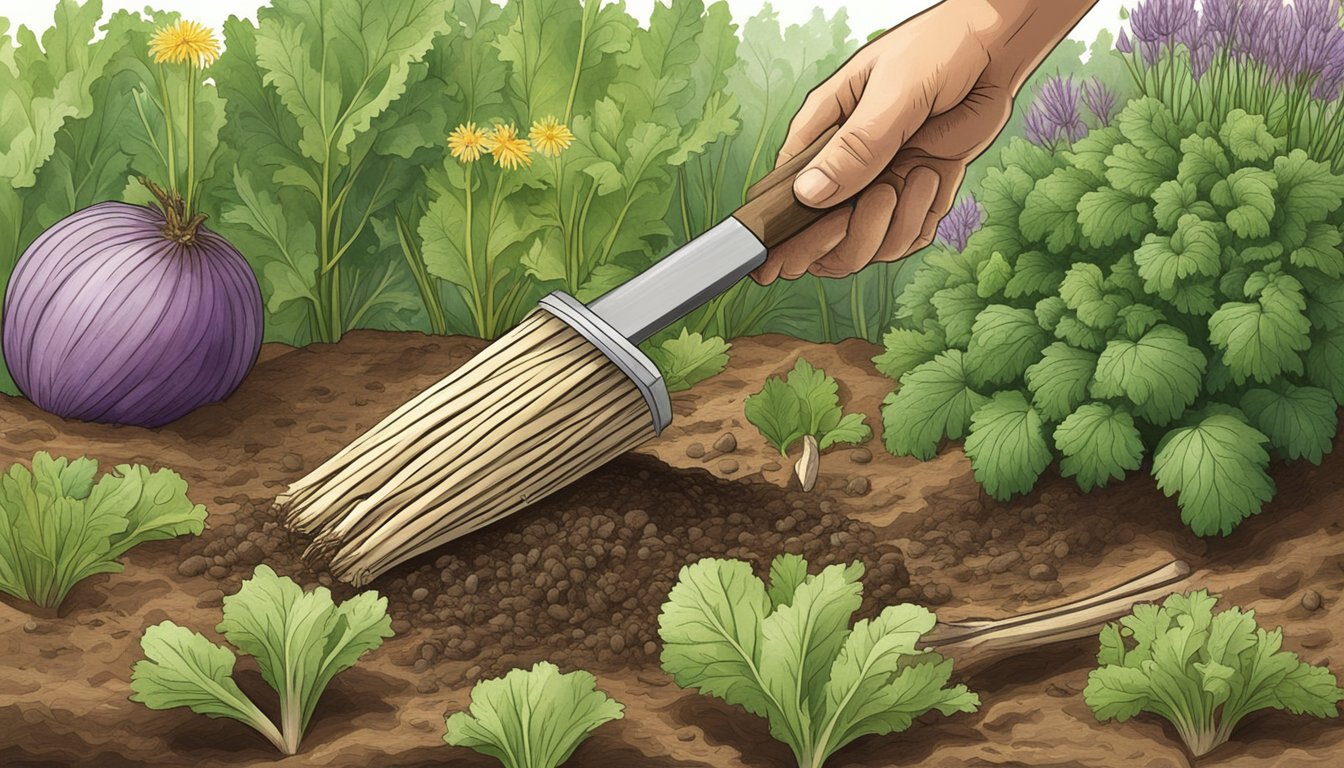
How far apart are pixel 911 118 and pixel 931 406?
658 millimetres

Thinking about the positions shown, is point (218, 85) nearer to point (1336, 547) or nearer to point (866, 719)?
point (866, 719)

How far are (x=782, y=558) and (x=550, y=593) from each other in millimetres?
503

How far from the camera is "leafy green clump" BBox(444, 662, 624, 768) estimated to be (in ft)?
8.29

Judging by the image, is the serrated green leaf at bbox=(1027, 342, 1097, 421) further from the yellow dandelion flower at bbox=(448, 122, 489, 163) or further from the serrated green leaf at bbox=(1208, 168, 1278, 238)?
the yellow dandelion flower at bbox=(448, 122, 489, 163)

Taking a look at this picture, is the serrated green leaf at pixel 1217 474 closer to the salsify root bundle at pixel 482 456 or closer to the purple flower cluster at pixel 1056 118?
the purple flower cluster at pixel 1056 118

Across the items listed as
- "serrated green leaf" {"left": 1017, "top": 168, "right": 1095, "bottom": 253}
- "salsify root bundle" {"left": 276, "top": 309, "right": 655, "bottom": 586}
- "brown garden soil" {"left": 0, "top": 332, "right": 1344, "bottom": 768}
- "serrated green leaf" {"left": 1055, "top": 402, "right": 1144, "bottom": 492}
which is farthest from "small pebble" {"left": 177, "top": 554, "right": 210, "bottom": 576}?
"serrated green leaf" {"left": 1017, "top": 168, "right": 1095, "bottom": 253}

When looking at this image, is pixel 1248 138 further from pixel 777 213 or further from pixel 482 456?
pixel 482 456

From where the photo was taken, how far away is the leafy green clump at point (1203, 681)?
261 cm

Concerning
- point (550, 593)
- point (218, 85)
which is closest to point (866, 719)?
point (550, 593)

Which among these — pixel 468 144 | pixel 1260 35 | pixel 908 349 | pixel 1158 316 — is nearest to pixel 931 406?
pixel 908 349

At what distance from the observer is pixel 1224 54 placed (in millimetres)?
3604

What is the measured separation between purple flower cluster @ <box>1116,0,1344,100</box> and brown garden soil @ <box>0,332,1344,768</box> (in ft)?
2.95

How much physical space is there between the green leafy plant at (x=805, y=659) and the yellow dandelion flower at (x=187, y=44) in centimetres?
226

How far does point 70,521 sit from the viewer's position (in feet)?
9.85
